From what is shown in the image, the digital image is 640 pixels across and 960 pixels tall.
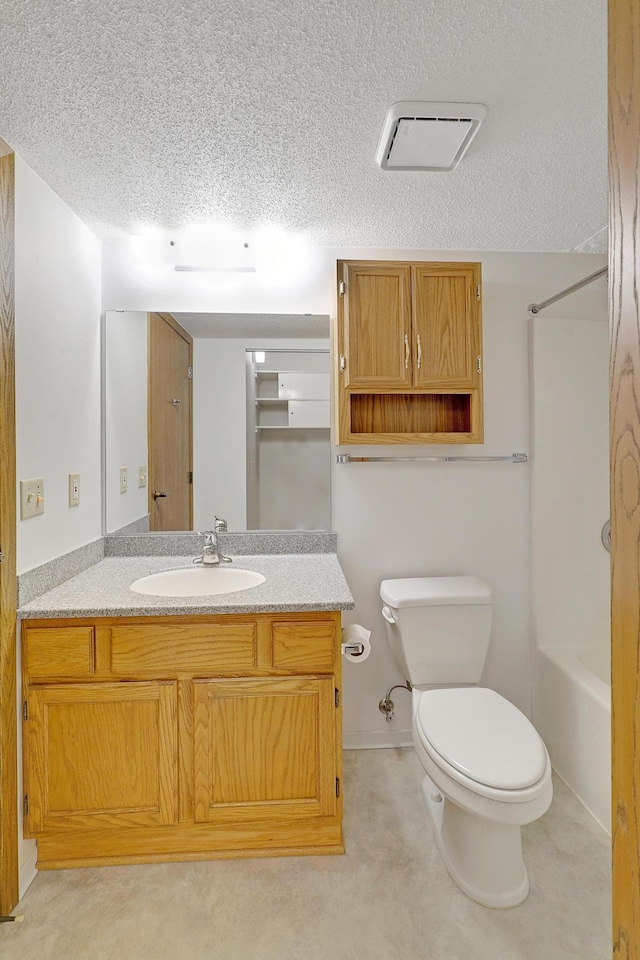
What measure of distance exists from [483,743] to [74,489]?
5.34 feet

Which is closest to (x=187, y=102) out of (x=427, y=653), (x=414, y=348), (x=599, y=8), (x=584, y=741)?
(x=599, y=8)

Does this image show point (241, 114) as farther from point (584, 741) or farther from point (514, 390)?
point (584, 741)

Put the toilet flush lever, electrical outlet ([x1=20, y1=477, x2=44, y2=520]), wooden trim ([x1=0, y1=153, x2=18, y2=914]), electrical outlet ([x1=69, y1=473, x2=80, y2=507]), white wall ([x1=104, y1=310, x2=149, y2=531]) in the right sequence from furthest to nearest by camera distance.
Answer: white wall ([x1=104, y1=310, x2=149, y2=531]), the toilet flush lever, electrical outlet ([x1=69, y1=473, x2=80, y2=507]), electrical outlet ([x1=20, y1=477, x2=44, y2=520]), wooden trim ([x1=0, y1=153, x2=18, y2=914])

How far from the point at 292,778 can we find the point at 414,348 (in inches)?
63.2

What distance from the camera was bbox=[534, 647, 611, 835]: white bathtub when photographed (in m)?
1.87

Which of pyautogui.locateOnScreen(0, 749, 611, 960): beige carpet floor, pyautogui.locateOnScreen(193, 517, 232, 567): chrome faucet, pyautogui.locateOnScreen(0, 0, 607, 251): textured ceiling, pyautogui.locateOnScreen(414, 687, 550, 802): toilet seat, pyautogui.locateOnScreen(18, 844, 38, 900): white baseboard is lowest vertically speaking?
pyautogui.locateOnScreen(0, 749, 611, 960): beige carpet floor

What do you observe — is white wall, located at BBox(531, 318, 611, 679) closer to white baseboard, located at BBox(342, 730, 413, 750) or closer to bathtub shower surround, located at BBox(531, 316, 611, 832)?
bathtub shower surround, located at BBox(531, 316, 611, 832)

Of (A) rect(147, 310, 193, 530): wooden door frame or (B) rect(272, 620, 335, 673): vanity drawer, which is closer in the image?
(B) rect(272, 620, 335, 673): vanity drawer

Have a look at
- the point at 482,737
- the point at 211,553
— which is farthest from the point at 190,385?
the point at 482,737

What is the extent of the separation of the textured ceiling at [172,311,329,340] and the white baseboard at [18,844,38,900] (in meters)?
1.94

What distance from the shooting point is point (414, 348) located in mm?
2158

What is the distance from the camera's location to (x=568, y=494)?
2.37m

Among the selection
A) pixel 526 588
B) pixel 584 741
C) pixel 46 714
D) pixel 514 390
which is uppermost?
pixel 514 390

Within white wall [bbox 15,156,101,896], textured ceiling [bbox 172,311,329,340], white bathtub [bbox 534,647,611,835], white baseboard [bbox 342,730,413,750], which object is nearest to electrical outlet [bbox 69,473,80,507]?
white wall [bbox 15,156,101,896]
